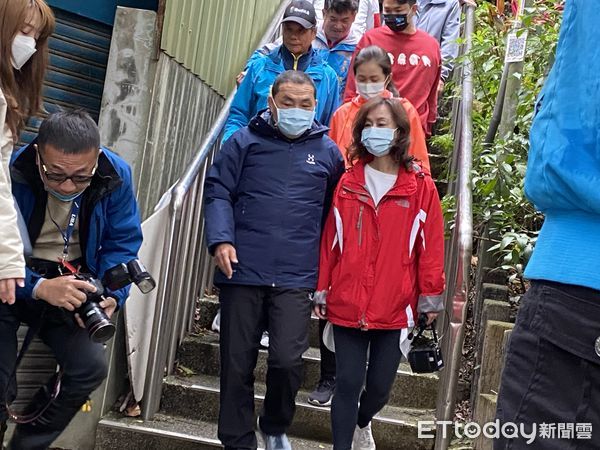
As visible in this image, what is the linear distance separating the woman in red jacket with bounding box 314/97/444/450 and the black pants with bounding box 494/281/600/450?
2431 mm

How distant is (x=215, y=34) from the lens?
7.22m

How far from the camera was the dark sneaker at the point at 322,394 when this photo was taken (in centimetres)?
515

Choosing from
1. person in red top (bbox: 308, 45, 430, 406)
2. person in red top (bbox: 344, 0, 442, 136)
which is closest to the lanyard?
person in red top (bbox: 308, 45, 430, 406)

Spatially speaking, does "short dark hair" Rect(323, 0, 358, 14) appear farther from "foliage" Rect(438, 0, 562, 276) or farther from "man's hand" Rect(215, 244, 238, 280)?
"man's hand" Rect(215, 244, 238, 280)

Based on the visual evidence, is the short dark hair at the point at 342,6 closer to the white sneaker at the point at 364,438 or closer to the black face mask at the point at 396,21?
the black face mask at the point at 396,21

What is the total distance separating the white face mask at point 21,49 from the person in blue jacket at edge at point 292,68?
2039 mm

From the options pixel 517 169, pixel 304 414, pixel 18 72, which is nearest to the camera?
pixel 18 72

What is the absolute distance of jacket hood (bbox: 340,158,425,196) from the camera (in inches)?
178

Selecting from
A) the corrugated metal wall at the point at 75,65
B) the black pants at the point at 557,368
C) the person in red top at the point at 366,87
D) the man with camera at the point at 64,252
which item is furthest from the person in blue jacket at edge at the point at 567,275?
the corrugated metal wall at the point at 75,65

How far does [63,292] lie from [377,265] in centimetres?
153

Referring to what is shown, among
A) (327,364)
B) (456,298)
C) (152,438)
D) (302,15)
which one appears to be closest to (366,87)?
(302,15)

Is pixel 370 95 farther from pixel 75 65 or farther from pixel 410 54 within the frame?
pixel 75 65

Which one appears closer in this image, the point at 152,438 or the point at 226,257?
the point at 226,257

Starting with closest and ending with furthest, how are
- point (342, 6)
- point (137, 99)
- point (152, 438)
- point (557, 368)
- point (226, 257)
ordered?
point (557, 368)
point (226, 257)
point (152, 438)
point (137, 99)
point (342, 6)
